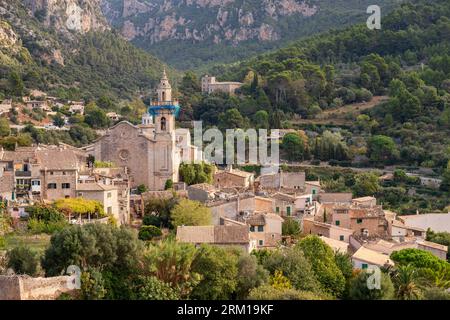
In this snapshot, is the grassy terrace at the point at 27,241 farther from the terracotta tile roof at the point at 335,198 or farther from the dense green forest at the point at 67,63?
the dense green forest at the point at 67,63

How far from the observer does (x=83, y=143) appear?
143 feet

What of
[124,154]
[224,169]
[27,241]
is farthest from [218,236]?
[224,169]

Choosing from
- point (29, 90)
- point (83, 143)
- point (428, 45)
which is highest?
point (428, 45)

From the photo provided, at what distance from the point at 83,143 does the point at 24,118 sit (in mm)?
5960

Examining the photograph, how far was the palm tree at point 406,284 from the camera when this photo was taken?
65.0 ft

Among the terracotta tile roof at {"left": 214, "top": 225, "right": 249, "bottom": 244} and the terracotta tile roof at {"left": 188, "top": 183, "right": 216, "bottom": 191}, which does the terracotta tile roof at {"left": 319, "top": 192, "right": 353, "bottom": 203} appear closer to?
the terracotta tile roof at {"left": 188, "top": 183, "right": 216, "bottom": 191}

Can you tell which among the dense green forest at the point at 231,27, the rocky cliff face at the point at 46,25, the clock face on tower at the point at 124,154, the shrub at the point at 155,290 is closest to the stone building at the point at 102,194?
the clock face on tower at the point at 124,154

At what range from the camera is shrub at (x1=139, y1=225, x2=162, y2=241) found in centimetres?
2484

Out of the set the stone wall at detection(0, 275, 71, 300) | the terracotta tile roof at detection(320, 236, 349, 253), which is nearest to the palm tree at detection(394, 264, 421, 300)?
the terracotta tile roof at detection(320, 236, 349, 253)

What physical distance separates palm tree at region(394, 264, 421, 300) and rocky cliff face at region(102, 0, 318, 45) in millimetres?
102669

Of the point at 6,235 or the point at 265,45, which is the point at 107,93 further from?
the point at 265,45

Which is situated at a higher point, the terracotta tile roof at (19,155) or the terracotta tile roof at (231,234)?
the terracotta tile roof at (19,155)

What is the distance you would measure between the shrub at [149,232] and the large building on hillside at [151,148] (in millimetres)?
6406

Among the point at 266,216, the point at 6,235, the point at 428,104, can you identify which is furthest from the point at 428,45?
the point at 6,235
